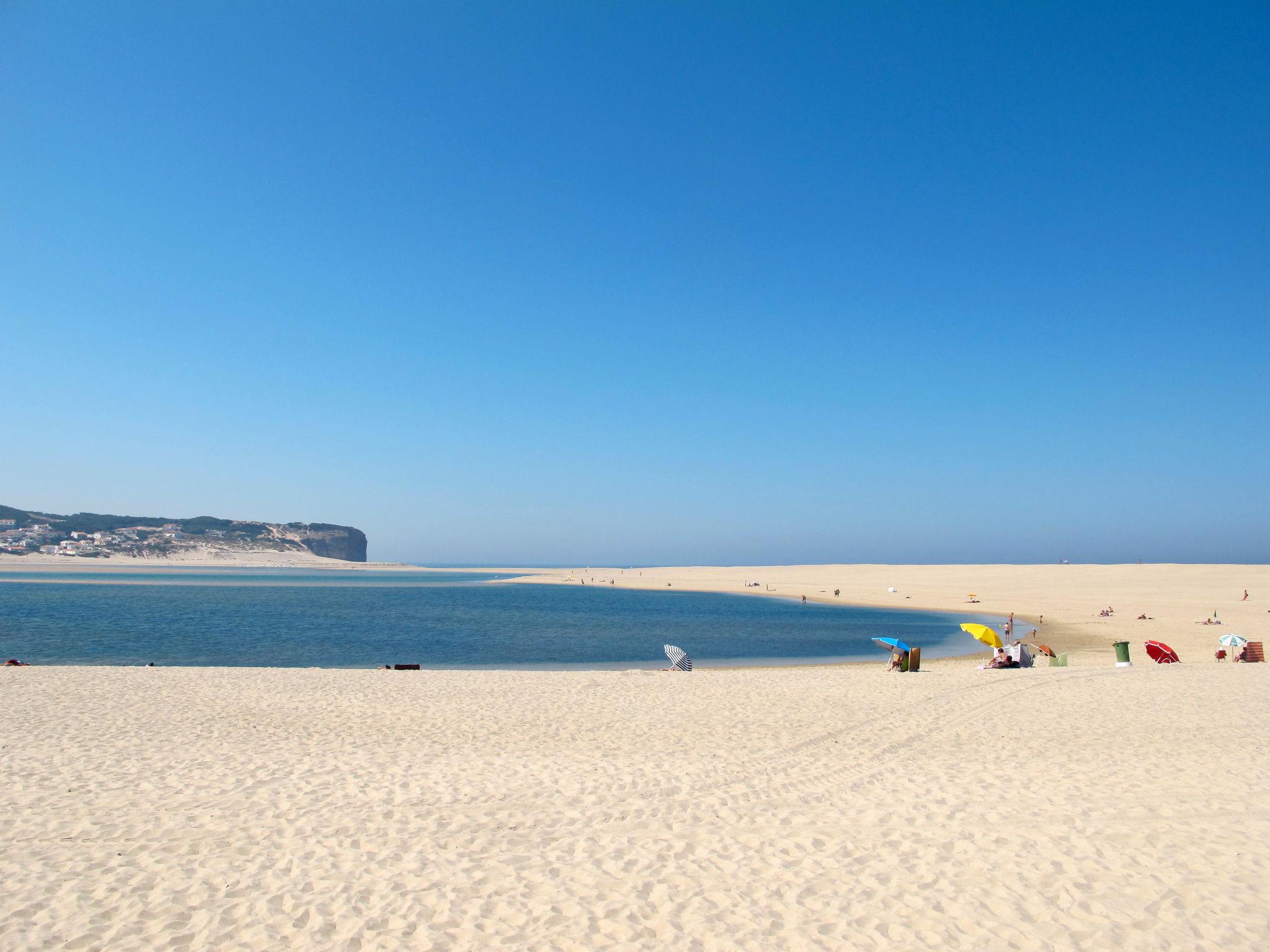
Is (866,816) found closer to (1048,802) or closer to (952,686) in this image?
(1048,802)

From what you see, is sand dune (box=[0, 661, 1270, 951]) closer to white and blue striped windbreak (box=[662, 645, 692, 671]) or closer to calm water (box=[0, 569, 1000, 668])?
white and blue striped windbreak (box=[662, 645, 692, 671])

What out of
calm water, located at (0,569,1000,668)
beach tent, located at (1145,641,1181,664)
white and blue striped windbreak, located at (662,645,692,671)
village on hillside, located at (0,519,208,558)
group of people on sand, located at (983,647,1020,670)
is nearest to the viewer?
group of people on sand, located at (983,647,1020,670)

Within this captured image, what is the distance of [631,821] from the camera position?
755cm

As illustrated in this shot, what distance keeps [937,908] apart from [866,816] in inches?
79.8

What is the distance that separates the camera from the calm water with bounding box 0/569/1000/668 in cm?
2653

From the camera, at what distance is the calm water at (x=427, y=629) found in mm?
26531

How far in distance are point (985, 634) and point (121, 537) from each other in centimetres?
20387

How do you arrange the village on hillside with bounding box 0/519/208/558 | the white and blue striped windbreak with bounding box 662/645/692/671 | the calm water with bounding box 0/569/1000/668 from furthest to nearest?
1. the village on hillside with bounding box 0/519/208/558
2. the calm water with bounding box 0/569/1000/668
3. the white and blue striped windbreak with bounding box 662/645/692/671

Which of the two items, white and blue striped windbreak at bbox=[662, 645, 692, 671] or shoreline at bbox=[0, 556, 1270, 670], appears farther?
shoreline at bbox=[0, 556, 1270, 670]

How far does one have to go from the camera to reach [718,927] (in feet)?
17.5

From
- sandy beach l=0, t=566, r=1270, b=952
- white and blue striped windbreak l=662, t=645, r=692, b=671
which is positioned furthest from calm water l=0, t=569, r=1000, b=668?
sandy beach l=0, t=566, r=1270, b=952

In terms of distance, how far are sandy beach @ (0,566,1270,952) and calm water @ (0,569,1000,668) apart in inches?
454

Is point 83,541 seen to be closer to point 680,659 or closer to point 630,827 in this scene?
point 680,659

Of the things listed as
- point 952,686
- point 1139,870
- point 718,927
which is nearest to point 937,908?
point 718,927
